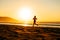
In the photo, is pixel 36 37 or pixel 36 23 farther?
pixel 36 23

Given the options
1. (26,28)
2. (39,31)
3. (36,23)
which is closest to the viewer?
(39,31)

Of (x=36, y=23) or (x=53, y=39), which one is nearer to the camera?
(x=53, y=39)

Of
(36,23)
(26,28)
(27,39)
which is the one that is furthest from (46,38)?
(36,23)

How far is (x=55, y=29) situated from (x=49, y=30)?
29 centimetres

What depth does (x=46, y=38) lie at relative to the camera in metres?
4.99

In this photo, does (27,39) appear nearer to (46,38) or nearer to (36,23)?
(46,38)

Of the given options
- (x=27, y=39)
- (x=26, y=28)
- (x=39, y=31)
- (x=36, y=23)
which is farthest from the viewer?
(x=36, y=23)

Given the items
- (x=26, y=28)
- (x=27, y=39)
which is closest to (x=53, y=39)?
(x=27, y=39)

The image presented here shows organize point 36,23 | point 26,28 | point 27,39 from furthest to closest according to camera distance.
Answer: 1. point 36,23
2. point 26,28
3. point 27,39

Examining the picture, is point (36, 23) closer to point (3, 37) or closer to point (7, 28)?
point (7, 28)

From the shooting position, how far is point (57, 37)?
16.6ft

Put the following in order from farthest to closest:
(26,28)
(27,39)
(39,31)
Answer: (26,28) < (39,31) < (27,39)

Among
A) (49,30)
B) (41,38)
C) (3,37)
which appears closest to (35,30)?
(49,30)

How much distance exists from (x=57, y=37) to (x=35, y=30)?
52.4 inches
